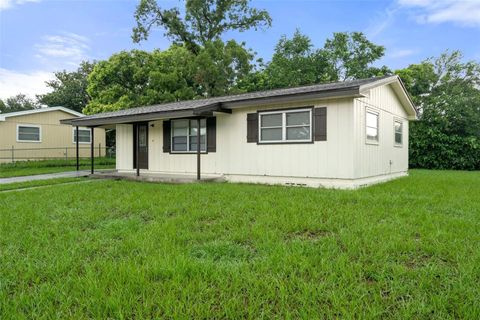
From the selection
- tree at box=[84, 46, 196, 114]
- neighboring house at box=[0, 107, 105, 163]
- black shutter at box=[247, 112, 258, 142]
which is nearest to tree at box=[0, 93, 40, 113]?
tree at box=[84, 46, 196, 114]

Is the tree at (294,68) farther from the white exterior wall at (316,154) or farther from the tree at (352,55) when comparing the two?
the white exterior wall at (316,154)

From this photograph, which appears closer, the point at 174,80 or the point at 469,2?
the point at 469,2

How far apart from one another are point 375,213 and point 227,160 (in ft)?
17.9

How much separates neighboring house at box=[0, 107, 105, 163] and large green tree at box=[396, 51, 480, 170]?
64.9ft

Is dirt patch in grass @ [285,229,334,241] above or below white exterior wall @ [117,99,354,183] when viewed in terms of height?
below

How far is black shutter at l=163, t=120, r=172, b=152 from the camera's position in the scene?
10.7 meters

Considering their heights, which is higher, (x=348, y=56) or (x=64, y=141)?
(x=348, y=56)

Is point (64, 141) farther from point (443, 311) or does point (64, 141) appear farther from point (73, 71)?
point (443, 311)

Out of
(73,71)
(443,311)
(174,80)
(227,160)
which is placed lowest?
(443,311)

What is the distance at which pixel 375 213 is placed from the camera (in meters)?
4.76

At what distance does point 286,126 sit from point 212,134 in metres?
2.56

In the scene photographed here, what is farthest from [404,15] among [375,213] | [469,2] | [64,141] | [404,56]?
[64,141]

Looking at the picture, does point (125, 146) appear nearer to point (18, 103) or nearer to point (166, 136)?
point (166, 136)

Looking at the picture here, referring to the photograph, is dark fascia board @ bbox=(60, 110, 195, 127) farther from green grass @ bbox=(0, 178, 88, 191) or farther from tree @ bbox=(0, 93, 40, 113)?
tree @ bbox=(0, 93, 40, 113)
